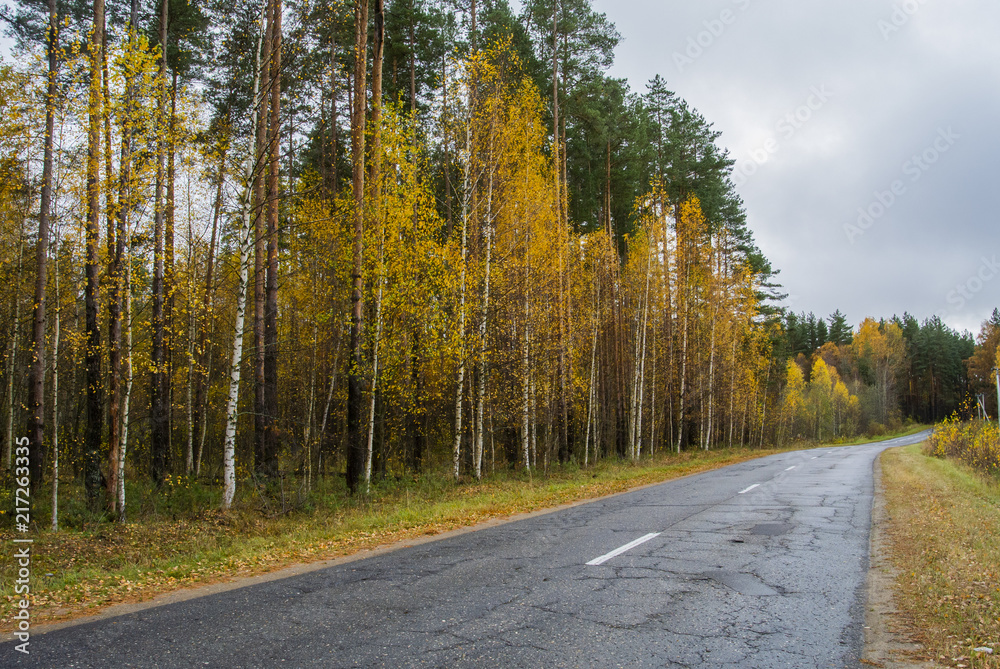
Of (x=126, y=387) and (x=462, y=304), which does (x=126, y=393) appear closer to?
(x=126, y=387)

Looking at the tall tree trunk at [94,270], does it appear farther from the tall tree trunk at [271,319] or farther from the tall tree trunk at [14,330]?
the tall tree trunk at [14,330]

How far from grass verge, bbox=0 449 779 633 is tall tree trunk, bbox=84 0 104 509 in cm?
123

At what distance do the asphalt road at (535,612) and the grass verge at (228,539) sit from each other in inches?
42.2

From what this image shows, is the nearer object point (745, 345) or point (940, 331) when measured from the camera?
point (745, 345)

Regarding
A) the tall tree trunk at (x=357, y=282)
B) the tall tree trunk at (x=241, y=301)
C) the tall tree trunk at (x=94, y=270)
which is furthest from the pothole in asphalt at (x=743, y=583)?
the tall tree trunk at (x=94, y=270)

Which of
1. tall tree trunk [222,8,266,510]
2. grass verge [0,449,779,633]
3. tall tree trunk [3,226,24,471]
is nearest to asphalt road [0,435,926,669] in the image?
grass verge [0,449,779,633]

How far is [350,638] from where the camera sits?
4.33 metres

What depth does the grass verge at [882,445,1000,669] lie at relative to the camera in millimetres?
4289

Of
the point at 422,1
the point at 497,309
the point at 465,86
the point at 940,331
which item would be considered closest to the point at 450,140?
the point at 465,86

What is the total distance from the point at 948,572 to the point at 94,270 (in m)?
13.5

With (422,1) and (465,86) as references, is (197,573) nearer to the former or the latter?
(465,86)

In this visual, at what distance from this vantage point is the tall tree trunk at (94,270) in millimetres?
10008

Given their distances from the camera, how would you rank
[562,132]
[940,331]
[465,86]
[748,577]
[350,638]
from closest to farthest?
[350,638]
[748,577]
[465,86]
[562,132]
[940,331]

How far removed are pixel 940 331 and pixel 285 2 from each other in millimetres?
109536
